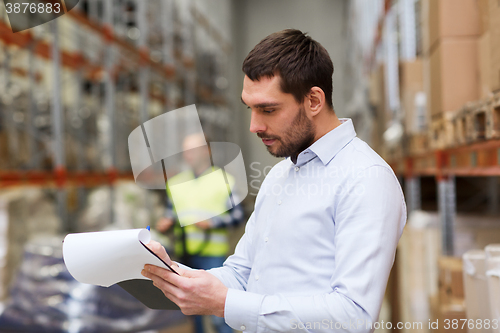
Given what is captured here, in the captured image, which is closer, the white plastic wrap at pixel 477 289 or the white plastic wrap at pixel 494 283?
the white plastic wrap at pixel 494 283

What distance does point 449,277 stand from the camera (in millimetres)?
2570

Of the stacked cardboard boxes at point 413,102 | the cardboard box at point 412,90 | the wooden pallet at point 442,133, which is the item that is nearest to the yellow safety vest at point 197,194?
the wooden pallet at point 442,133

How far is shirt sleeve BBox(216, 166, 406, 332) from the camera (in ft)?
3.65

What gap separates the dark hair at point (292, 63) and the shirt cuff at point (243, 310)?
53cm

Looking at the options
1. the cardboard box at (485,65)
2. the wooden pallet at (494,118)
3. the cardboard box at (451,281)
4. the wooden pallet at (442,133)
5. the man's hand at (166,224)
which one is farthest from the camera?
the man's hand at (166,224)

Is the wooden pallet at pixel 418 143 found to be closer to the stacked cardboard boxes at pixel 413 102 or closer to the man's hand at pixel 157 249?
the stacked cardboard boxes at pixel 413 102

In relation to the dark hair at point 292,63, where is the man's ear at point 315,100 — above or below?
below

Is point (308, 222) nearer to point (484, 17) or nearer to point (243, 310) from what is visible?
point (243, 310)

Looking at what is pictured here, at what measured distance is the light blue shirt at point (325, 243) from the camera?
1.12 meters

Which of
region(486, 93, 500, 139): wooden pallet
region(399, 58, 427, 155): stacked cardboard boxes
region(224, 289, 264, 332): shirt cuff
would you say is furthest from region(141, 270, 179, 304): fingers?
region(399, 58, 427, 155): stacked cardboard boxes

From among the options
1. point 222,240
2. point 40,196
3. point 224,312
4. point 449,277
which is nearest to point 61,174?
point 40,196

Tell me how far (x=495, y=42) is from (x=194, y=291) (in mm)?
1608

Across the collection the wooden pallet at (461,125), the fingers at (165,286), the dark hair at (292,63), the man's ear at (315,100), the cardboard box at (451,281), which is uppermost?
the dark hair at (292,63)

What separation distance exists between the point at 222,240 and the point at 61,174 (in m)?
2.53
